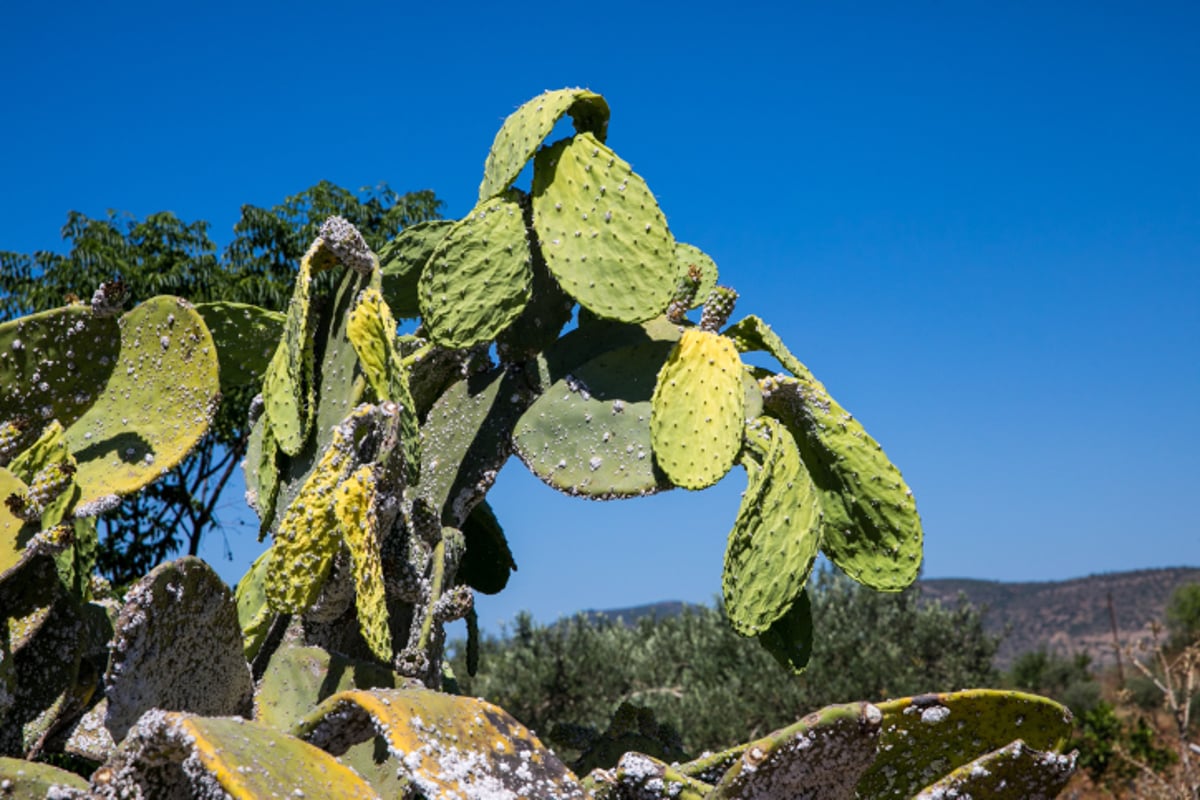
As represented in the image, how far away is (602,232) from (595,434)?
33 centimetres

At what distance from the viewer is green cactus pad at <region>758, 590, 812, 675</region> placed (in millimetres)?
2121

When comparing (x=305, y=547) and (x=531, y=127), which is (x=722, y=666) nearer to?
(x=531, y=127)

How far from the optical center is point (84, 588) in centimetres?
228

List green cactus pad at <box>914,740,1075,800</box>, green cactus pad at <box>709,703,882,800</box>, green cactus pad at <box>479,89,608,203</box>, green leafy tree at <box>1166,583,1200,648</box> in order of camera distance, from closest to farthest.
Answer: green cactus pad at <box>709,703,882,800</box> < green cactus pad at <box>914,740,1075,800</box> < green cactus pad at <box>479,89,608,203</box> < green leafy tree at <box>1166,583,1200,648</box>

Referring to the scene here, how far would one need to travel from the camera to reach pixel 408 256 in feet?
7.14

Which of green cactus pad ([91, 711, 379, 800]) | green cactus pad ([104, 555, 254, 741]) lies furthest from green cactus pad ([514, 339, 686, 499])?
green cactus pad ([91, 711, 379, 800])

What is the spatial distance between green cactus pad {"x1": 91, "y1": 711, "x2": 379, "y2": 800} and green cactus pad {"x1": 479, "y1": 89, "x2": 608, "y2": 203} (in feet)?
3.45

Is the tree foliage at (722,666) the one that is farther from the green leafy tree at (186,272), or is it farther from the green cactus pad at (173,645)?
the green cactus pad at (173,645)

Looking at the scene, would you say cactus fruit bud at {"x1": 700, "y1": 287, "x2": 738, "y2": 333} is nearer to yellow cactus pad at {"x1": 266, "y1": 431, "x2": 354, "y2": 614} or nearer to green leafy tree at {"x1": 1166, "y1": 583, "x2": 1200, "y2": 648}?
yellow cactus pad at {"x1": 266, "y1": 431, "x2": 354, "y2": 614}

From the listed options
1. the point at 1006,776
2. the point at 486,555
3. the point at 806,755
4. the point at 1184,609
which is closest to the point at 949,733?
the point at 1006,776

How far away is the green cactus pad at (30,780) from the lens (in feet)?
4.34

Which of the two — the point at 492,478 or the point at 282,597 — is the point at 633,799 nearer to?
the point at 282,597

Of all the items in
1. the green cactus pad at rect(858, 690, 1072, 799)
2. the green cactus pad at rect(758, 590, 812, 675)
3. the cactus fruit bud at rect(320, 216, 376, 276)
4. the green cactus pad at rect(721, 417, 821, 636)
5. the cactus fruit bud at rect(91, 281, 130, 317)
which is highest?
the cactus fruit bud at rect(320, 216, 376, 276)

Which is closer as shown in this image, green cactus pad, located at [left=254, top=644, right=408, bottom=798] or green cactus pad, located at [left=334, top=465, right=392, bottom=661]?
green cactus pad, located at [left=334, top=465, right=392, bottom=661]
